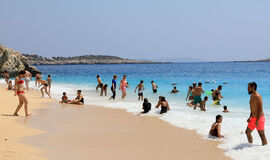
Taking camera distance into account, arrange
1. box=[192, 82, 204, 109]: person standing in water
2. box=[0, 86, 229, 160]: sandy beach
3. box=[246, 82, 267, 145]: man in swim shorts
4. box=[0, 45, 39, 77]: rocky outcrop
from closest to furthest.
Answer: box=[246, 82, 267, 145]: man in swim shorts → box=[0, 86, 229, 160]: sandy beach → box=[192, 82, 204, 109]: person standing in water → box=[0, 45, 39, 77]: rocky outcrop

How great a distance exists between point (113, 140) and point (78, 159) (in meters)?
1.80

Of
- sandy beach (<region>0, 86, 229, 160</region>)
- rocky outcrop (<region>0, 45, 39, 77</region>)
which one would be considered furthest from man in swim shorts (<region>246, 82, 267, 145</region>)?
rocky outcrop (<region>0, 45, 39, 77</region>)

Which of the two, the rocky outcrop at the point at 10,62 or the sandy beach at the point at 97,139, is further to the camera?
the rocky outcrop at the point at 10,62

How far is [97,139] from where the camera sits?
7789mm

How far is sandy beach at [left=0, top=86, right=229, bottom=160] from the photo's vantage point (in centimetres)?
644

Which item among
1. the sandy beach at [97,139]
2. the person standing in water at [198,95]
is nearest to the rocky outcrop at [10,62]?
the sandy beach at [97,139]

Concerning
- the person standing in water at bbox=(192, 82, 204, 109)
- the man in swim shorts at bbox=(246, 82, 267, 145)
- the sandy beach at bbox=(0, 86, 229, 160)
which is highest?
the man in swim shorts at bbox=(246, 82, 267, 145)

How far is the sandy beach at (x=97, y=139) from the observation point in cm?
644

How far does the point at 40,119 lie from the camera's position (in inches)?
406

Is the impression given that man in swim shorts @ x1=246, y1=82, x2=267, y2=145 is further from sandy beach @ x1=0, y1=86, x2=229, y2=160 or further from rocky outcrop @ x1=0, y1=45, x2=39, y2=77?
rocky outcrop @ x1=0, y1=45, x2=39, y2=77

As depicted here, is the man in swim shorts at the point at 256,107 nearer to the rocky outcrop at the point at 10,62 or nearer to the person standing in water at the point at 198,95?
the person standing in water at the point at 198,95

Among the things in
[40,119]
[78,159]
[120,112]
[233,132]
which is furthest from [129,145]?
[120,112]

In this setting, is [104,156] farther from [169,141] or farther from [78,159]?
[169,141]

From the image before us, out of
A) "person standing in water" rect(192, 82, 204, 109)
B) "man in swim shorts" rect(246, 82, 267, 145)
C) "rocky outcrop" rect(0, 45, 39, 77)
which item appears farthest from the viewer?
"rocky outcrop" rect(0, 45, 39, 77)
